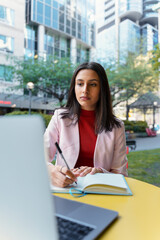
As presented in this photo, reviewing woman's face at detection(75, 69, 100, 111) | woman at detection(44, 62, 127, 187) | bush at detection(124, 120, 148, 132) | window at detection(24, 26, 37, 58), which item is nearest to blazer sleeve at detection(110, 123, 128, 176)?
woman at detection(44, 62, 127, 187)

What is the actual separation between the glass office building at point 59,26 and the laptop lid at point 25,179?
439cm

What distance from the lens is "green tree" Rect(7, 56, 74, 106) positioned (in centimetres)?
530

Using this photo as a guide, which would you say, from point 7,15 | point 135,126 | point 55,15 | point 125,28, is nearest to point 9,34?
point 7,15

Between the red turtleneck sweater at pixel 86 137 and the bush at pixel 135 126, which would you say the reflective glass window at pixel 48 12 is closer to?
the red turtleneck sweater at pixel 86 137

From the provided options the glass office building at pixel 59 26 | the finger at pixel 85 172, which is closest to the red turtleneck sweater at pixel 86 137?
the finger at pixel 85 172

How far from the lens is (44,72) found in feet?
17.4

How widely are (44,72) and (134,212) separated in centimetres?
521

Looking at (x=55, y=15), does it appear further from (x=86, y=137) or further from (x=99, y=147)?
(x=99, y=147)

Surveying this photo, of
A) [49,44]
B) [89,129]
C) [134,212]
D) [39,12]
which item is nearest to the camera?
[134,212]

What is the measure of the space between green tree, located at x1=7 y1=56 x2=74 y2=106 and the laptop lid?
5.18 metres

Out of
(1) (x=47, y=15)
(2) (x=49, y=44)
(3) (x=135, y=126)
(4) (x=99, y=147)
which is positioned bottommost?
(3) (x=135, y=126)

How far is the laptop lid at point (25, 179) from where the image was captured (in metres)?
0.18

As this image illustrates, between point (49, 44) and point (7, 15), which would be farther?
point (49, 44)

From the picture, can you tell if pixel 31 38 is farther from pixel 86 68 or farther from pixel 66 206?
pixel 66 206
